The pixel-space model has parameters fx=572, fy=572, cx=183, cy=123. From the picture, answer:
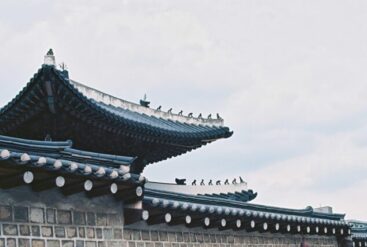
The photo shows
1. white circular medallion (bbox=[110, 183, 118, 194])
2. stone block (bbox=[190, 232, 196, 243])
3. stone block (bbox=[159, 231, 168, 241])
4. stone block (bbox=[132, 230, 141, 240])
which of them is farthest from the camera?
stone block (bbox=[190, 232, 196, 243])

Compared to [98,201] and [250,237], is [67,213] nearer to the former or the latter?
[98,201]

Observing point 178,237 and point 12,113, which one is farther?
point 12,113

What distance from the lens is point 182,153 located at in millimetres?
16688

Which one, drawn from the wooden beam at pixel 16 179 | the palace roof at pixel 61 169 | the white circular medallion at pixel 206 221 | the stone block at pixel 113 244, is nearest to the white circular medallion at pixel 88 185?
the palace roof at pixel 61 169

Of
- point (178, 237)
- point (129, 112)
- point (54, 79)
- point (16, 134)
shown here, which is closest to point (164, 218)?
point (178, 237)

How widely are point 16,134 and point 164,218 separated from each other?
4354 millimetres

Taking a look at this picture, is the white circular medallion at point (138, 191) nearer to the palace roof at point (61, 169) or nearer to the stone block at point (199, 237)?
the palace roof at point (61, 169)

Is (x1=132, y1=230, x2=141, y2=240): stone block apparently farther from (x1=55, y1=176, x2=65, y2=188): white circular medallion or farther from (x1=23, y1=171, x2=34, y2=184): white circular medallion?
(x1=23, y1=171, x2=34, y2=184): white circular medallion

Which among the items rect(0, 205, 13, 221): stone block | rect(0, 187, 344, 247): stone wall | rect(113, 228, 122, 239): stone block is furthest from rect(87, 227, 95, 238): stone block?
rect(0, 205, 13, 221): stone block

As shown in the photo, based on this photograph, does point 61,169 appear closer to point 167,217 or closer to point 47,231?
point 47,231

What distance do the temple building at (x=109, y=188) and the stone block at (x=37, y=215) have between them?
2cm

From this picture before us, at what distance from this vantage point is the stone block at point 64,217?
8.41 m

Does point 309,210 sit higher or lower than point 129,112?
lower

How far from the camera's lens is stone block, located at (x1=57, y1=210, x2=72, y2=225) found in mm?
8406
